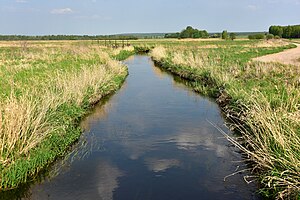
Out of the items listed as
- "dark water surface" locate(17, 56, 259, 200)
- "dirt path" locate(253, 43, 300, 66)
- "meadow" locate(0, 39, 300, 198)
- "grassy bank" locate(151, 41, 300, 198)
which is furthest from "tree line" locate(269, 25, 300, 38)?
"dark water surface" locate(17, 56, 259, 200)

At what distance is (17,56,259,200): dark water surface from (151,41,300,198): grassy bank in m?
0.62

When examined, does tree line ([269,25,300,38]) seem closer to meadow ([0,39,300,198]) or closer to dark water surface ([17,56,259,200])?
meadow ([0,39,300,198])

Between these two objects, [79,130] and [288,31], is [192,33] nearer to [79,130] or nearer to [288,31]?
[288,31]

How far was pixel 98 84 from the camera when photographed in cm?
1569

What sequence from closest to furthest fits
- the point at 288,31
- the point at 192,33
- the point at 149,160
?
the point at 149,160
the point at 288,31
the point at 192,33

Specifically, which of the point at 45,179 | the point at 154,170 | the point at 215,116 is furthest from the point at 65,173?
the point at 215,116

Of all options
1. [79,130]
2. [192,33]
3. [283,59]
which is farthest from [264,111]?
[192,33]

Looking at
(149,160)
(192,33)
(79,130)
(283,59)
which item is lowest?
(149,160)

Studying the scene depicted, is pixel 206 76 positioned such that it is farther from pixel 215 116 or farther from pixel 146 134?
pixel 146 134

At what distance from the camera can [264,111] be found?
777 centimetres

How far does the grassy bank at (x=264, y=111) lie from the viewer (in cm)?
621

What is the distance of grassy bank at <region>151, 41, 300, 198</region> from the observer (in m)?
6.21

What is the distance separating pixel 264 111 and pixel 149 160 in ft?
9.95

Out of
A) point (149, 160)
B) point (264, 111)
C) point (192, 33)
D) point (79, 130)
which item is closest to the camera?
point (264, 111)
